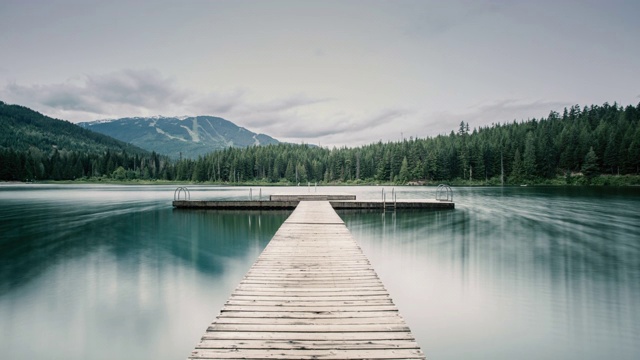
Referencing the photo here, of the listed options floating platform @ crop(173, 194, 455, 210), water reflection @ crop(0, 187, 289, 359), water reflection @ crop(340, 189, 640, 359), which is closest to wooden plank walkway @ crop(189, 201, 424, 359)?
water reflection @ crop(340, 189, 640, 359)

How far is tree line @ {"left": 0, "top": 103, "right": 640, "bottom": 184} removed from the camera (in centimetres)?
9094

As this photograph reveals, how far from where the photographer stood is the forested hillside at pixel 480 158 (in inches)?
3487

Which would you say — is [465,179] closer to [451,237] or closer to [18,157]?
[451,237]

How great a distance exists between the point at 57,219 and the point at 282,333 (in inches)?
1148

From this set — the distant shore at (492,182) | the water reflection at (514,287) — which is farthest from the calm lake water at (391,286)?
the distant shore at (492,182)

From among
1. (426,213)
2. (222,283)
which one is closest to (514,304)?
(222,283)

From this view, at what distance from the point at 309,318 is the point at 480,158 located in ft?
348

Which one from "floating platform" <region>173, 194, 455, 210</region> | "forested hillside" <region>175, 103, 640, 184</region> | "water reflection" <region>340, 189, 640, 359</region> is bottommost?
"water reflection" <region>340, 189, 640, 359</region>

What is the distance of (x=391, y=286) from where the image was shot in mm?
11156

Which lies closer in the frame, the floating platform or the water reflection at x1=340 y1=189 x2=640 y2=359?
the water reflection at x1=340 y1=189 x2=640 y2=359

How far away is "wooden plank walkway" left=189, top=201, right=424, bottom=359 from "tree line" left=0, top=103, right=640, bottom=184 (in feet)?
316

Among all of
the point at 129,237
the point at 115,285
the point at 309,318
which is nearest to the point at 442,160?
the point at 129,237

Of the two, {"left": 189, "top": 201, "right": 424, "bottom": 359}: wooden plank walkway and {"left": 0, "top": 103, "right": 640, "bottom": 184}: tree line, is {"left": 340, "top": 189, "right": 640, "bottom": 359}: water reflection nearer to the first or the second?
{"left": 189, "top": 201, "right": 424, "bottom": 359}: wooden plank walkway

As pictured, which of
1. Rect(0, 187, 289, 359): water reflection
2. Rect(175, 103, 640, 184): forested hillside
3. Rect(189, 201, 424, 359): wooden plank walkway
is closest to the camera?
Rect(189, 201, 424, 359): wooden plank walkway
